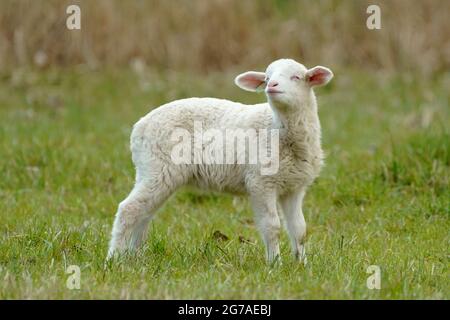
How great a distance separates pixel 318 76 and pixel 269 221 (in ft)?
2.81

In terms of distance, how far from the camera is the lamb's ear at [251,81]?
Answer: 5.34 metres

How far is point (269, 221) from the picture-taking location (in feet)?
16.8

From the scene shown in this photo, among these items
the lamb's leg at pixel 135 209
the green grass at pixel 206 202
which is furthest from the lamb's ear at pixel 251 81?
the green grass at pixel 206 202

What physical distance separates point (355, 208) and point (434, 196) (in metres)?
0.59


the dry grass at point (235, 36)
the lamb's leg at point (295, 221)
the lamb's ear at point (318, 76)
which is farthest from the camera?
the dry grass at point (235, 36)

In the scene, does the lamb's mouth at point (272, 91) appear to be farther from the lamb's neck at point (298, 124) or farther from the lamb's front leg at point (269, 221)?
the lamb's front leg at point (269, 221)

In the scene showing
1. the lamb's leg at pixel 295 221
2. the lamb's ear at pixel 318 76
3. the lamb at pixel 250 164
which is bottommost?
the lamb's leg at pixel 295 221

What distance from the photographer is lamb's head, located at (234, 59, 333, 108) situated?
16.2ft

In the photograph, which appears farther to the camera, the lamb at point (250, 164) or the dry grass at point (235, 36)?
the dry grass at point (235, 36)

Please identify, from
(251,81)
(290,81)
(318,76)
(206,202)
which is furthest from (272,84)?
(206,202)

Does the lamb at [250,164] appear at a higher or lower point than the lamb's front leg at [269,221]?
higher

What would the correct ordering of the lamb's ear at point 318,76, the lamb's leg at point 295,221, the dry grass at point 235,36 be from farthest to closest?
the dry grass at point 235,36
the lamb's leg at point 295,221
the lamb's ear at point 318,76
